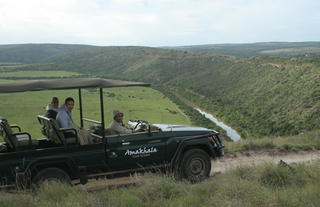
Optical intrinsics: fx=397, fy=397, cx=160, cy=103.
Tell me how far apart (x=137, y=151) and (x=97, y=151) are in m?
0.76

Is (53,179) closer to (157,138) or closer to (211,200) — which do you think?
(157,138)

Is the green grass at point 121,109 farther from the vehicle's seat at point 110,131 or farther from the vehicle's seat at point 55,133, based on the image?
the vehicle's seat at point 55,133

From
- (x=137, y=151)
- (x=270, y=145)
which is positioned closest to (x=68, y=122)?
(x=137, y=151)

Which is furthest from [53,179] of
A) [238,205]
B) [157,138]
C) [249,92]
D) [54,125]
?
[249,92]

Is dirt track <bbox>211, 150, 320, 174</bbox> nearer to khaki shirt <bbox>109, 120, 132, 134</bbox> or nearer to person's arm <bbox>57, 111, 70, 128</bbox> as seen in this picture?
khaki shirt <bbox>109, 120, 132, 134</bbox>

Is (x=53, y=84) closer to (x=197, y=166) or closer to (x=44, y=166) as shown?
(x=44, y=166)

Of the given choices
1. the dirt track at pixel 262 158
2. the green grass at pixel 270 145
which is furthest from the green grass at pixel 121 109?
the dirt track at pixel 262 158

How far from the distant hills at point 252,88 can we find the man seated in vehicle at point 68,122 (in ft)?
74.3

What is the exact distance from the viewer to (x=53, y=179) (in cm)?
680

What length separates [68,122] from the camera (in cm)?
754

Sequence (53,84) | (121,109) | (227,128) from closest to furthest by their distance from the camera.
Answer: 1. (53,84)
2. (227,128)
3. (121,109)

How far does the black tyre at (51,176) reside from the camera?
6.71 metres

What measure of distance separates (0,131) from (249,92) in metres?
42.3

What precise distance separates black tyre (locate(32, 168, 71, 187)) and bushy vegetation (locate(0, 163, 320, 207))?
37 cm
